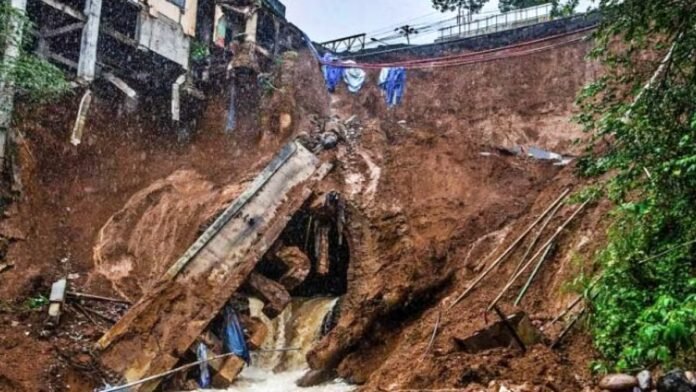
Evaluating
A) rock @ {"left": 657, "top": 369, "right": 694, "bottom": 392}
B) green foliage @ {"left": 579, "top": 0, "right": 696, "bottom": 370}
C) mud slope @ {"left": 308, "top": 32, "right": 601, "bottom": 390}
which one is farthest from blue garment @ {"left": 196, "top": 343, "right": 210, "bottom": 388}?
rock @ {"left": 657, "top": 369, "right": 694, "bottom": 392}

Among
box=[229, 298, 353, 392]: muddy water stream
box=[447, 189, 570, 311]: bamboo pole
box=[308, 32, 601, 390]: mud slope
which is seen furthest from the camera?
box=[229, 298, 353, 392]: muddy water stream

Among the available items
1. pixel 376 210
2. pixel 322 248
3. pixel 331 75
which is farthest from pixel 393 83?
pixel 322 248

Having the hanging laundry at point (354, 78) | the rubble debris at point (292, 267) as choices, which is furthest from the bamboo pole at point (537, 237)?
the hanging laundry at point (354, 78)

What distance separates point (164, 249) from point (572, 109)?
12019 millimetres

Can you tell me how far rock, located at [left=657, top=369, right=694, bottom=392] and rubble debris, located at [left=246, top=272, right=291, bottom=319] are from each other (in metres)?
6.99

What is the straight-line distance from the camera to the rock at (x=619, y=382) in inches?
208

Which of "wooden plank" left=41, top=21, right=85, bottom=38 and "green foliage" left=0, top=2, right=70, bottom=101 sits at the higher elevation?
"wooden plank" left=41, top=21, right=85, bottom=38

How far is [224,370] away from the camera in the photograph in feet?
32.3

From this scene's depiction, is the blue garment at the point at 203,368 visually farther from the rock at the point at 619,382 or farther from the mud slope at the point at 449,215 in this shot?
the rock at the point at 619,382

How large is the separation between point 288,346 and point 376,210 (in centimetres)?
348

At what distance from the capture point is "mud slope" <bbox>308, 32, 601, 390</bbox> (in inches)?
319

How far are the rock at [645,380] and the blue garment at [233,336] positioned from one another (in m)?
6.95

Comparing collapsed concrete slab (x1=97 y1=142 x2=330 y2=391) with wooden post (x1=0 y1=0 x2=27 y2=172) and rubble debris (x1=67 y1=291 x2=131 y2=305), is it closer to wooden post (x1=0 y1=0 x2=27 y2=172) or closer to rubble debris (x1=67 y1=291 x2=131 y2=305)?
rubble debris (x1=67 y1=291 x2=131 y2=305)

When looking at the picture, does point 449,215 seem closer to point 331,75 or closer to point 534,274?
point 534,274
